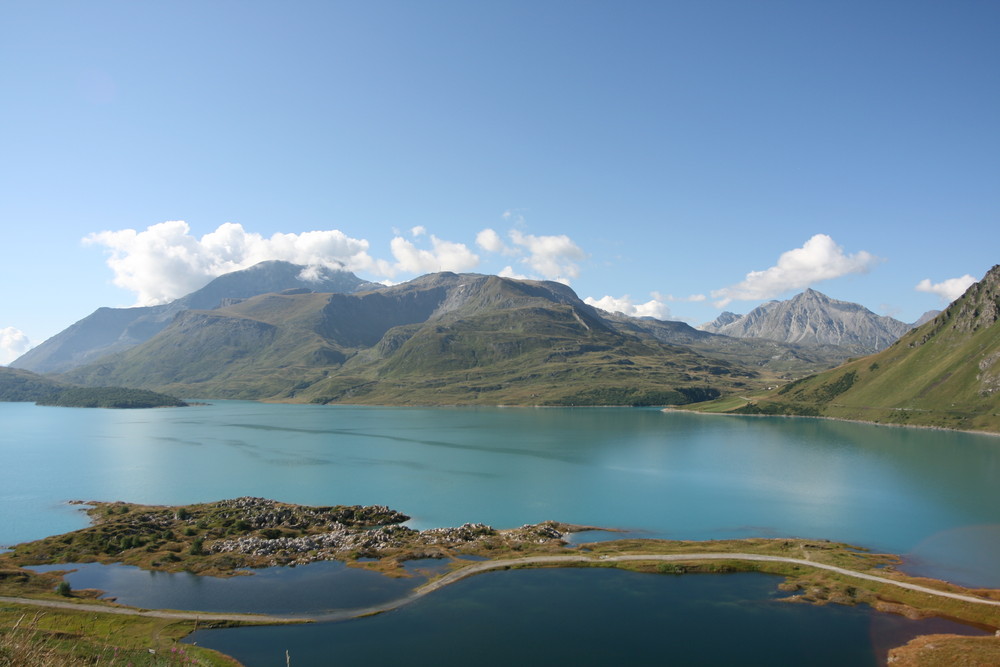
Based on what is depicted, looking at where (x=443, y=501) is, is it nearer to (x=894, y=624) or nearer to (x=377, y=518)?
(x=377, y=518)

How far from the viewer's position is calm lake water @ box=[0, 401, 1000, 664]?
7931 cm

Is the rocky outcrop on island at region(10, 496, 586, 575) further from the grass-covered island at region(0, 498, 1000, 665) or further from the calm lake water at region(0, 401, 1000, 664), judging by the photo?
the calm lake water at region(0, 401, 1000, 664)

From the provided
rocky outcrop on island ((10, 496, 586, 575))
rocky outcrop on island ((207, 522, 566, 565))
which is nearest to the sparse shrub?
rocky outcrop on island ((10, 496, 586, 575))

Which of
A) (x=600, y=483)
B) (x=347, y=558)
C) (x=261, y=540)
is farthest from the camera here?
(x=600, y=483)

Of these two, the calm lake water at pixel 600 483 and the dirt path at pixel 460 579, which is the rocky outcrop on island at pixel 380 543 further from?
the calm lake water at pixel 600 483

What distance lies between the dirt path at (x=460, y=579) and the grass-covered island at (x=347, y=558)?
0.17 metres

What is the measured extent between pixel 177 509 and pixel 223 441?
11131 centimetres

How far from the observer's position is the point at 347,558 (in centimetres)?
6700

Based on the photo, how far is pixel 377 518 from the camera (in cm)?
8606

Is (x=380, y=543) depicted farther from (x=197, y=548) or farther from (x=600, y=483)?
(x=600, y=483)

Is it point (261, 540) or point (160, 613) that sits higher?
point (261, 540)

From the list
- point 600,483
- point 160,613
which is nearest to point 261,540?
point 160,613

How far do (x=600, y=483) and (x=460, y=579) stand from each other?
62115 millimetres

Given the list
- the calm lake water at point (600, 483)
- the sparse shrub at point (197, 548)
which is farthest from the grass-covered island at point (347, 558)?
the calm lake water at point (600, 483)
